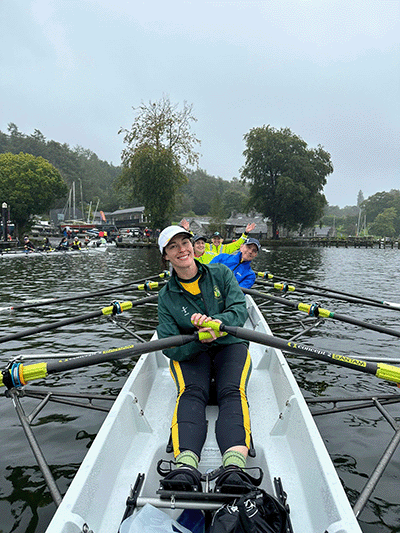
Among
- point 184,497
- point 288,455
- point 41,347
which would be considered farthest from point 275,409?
point 41,347

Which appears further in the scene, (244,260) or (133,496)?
(244,260)

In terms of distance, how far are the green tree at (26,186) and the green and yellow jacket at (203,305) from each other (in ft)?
174

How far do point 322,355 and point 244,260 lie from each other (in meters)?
4.10

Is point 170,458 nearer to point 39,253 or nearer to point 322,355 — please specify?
point 322,355

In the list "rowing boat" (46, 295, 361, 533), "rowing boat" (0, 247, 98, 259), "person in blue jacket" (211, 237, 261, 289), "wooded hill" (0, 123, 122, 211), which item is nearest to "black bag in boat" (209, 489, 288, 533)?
"rowing boat" (46, 295, 361, 533)

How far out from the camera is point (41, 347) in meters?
7.45

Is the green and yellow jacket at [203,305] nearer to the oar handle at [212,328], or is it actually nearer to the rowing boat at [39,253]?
the oar handle at [212,328]

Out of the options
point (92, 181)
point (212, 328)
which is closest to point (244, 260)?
point (212, 328)

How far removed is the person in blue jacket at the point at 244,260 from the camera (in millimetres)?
6996

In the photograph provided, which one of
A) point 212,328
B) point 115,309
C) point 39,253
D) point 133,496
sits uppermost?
point 212,328

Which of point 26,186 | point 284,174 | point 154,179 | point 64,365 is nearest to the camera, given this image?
point 64,365

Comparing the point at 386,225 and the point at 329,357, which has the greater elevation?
the point at 386,225

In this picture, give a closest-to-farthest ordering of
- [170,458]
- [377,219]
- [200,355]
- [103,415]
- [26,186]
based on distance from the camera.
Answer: [170,458]
[200,355]
[103,415]
[26,186]
[377,219]

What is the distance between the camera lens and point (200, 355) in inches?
143
